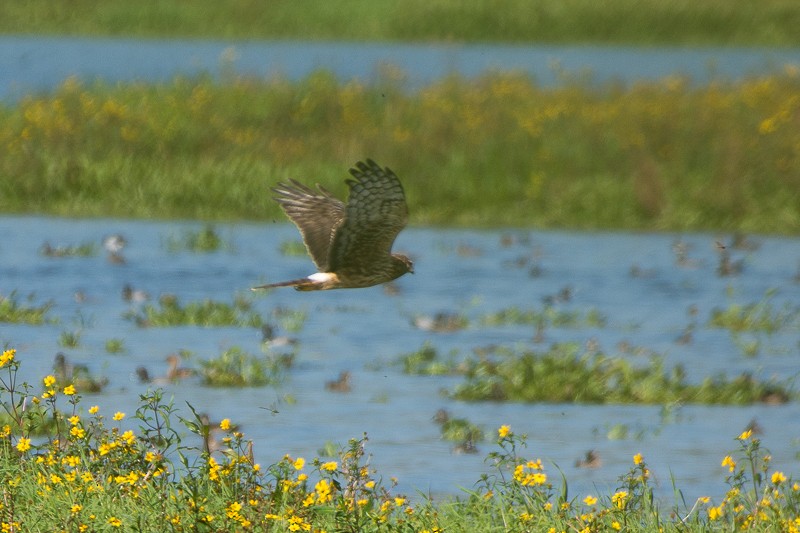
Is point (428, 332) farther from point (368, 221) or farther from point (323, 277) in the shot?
point (368, 221)

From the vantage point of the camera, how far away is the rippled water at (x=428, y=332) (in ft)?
31.1

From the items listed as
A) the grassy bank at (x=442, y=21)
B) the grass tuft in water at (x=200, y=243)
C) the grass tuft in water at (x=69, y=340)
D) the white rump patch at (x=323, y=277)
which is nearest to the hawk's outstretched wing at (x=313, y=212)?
the white rump patch at (x=323, y=277)

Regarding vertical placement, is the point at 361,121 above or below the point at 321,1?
below

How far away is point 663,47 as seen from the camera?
4972cm

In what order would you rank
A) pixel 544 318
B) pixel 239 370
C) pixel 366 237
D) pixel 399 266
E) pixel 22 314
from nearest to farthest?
pixel 366 237 → pixel 399 266 → pixel 239 370 → pixel 22 314 → pixel 544 318

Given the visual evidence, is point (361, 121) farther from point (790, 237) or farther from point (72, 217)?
point (790, 237)

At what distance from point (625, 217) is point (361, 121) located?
385cm

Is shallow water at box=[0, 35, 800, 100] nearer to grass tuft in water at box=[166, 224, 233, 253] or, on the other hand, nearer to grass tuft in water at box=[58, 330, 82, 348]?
grass tuft in water at box=[166, 224, 233, 253]

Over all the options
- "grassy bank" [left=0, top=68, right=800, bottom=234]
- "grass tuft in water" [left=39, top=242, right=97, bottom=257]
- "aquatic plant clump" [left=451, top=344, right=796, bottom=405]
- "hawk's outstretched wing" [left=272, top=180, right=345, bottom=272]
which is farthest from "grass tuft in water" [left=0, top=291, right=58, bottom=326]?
"grassy bank" [left=0, top=68, right=800, bottom=234]

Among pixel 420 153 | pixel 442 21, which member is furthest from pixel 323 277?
pixel 442 21

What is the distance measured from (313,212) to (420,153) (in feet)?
35.0

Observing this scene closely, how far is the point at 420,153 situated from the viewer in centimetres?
1917

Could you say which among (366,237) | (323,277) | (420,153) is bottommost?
(323,277)

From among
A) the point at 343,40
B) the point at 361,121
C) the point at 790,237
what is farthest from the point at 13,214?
the point at 343,40
